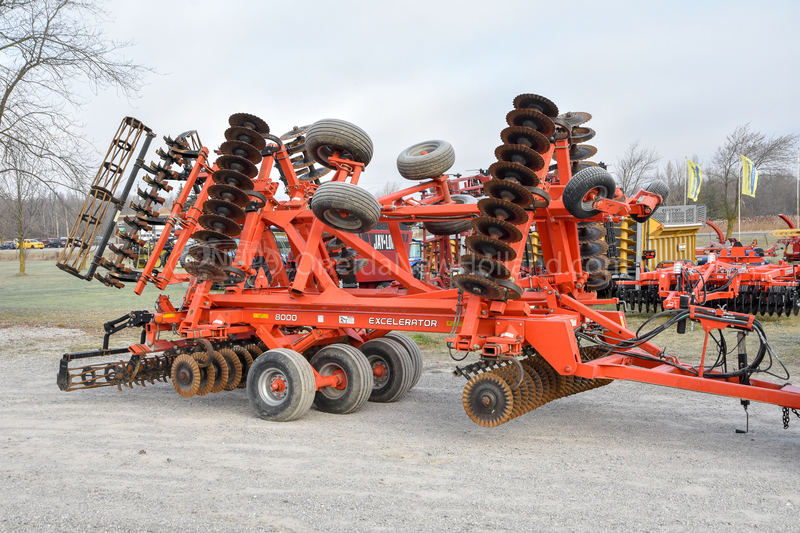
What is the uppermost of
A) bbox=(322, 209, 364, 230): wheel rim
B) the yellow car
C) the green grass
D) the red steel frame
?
the yellow car

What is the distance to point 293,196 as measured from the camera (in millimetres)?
7418

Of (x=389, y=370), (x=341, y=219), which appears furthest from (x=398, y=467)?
(x=341, y=219)

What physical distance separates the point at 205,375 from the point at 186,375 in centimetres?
20

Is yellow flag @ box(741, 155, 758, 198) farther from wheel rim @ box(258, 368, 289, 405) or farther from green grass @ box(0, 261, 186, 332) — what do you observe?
wheel rim @ box(258, 368, 289, 405)

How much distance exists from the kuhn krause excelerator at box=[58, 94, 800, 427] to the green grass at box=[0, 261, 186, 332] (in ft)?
24.0

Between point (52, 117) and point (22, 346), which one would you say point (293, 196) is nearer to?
point (22, 346)

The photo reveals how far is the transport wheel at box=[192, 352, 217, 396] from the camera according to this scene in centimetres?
674

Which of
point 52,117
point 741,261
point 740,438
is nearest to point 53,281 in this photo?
point 52,117

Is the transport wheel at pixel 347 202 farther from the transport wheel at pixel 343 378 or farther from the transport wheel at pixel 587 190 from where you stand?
the transport wheel at pixel 587 190

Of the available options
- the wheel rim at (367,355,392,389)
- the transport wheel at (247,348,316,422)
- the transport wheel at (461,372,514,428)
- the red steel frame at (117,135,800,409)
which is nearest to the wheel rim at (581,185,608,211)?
the red steel frame at (117,135,800,409)

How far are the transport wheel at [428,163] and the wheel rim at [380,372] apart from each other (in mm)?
2050

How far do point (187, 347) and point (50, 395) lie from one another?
5.90ft

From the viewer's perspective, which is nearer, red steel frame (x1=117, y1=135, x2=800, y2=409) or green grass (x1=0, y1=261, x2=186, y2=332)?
red steel frame (x1=117, y1=135, x2=800, y2=409)

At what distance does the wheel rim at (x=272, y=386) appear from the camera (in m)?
6.20
